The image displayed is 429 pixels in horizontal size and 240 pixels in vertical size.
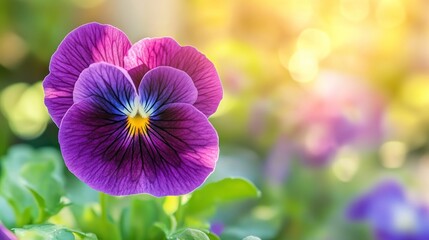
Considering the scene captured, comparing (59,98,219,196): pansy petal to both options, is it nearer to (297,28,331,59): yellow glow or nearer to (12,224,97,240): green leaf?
(12,224,97,240): green leaf

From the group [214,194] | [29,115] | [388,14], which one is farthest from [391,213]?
[388,14]

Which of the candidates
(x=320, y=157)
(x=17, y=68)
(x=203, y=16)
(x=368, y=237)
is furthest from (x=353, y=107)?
(x=203, y=16)

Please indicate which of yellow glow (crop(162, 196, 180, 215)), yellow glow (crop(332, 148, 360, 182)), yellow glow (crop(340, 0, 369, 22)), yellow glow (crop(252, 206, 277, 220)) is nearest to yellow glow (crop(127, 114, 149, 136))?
yellow glow (crop(162, 196, 180, 215))

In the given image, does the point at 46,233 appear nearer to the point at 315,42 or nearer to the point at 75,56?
the point at 75,56

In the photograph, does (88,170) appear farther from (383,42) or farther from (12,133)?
(383,42)

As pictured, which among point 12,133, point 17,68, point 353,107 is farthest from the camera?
point 17,68

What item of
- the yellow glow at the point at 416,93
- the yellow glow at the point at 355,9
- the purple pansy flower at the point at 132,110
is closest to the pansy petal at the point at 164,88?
the purple pansy flower at the point at 132,110

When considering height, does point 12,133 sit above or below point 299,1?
below
